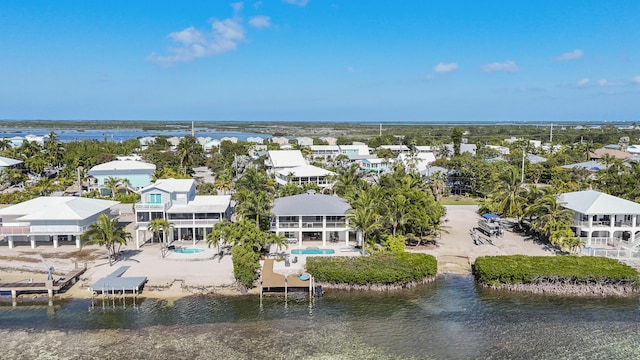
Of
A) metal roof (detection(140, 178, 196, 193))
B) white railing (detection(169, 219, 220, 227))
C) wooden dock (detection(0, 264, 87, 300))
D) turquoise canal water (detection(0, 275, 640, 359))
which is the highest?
metal roof (detection(140, 178, 196, 193))

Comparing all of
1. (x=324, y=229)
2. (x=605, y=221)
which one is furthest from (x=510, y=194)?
(x=324, y=229)

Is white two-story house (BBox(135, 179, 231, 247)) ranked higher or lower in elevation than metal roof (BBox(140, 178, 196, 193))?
lower

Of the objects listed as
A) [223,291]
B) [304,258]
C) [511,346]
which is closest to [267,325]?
[223,291]

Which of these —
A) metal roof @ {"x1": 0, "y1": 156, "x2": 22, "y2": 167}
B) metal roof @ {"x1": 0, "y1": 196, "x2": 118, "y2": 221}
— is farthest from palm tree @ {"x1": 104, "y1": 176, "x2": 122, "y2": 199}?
metal roof @ {"x1": 0, "y1": 156, "x2": 22, "y2": 167}

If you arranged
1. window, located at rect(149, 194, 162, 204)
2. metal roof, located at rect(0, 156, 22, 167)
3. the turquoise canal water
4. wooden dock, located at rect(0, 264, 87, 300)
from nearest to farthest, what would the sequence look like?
1. the turquoise canal water
2. wooden dock, located at rect(0, 264, 87, 300)
3. window, located at rect(149, 194, 162, 204)
4. metal roof, located at rect(0, 156, 22, 167)

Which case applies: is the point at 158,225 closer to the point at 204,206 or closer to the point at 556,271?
the point at 204,206

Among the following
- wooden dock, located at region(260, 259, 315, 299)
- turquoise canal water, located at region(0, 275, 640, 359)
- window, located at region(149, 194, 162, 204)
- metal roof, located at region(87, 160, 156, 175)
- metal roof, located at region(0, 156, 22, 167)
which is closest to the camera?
turquoise canal water, located at region(0, 275, 640, 359)

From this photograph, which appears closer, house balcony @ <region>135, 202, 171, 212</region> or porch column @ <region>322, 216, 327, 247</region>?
porch column @ <region>322, 216, 327, 247</region>

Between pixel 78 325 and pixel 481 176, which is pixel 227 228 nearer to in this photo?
pixel 78 325

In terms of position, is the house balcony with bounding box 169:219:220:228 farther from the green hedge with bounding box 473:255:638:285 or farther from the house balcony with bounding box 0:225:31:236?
the green hedge with bounding box 473:255:638:285
